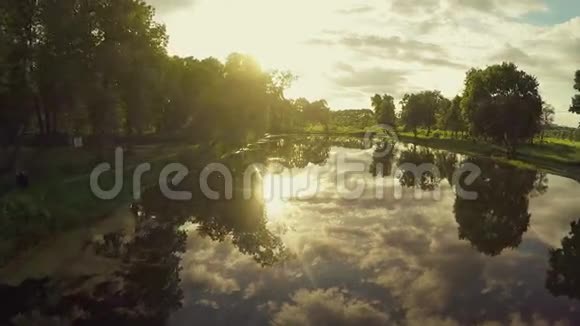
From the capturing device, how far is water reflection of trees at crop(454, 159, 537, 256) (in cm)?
3011

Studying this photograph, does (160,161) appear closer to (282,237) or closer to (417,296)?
(282,237)

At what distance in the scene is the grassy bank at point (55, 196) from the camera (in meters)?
24.2

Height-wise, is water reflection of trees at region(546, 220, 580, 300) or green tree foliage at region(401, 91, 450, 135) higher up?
green tree foliage at region(401, 91, 450, 135)

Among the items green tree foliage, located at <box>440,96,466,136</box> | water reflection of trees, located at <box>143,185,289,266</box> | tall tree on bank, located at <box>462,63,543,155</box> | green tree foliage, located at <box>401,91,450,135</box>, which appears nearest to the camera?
water reflection of trees, located at <box>143,185,289,266</box>

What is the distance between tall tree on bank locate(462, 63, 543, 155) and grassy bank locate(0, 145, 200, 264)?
5406 cm

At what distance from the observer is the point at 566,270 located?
2448 centimetres

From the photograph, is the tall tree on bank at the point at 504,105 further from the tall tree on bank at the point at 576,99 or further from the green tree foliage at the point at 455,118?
the green tree foliage at the point at 455,118

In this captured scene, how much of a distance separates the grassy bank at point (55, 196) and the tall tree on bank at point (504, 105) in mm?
54062

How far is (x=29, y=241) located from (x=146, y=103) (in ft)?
121

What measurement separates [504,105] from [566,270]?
59.2m

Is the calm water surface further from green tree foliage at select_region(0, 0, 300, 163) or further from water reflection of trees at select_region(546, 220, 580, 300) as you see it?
green tree foliage at select_region(0, 0, 300, 163)

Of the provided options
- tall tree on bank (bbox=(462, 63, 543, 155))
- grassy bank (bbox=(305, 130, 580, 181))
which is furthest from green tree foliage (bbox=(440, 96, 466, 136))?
tall tree on bank (bbox=(462, 63, 543, 155))

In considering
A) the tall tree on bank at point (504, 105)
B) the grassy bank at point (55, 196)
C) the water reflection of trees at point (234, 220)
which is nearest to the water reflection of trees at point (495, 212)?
the water reflection of trees at point (234, 220)

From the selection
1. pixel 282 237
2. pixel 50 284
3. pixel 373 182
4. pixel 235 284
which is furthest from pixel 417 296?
pixel 373 182
